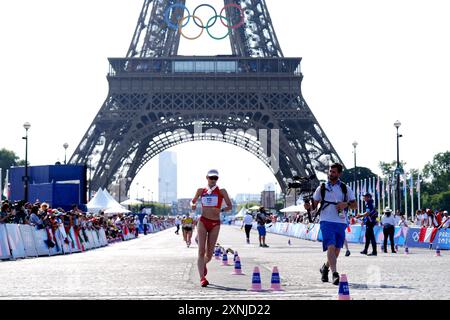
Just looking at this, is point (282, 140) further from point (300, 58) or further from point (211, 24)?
point (211, 24)

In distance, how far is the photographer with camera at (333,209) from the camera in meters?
14.5

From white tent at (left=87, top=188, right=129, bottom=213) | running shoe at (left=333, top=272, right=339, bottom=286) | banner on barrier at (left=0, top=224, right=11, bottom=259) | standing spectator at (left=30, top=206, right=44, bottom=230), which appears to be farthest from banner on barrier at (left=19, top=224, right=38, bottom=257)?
white tent at (left=87, top=188, right=129, bottom=213)

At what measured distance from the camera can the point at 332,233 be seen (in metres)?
14.5

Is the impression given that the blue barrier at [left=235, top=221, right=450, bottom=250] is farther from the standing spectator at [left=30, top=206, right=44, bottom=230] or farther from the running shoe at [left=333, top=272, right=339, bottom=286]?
the running shoe at [left=333, top=272, right=339, bottom=286]

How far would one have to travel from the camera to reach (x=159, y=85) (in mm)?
81750

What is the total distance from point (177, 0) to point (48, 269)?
64.7 m

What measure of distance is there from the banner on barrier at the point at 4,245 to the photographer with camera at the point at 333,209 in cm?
1240

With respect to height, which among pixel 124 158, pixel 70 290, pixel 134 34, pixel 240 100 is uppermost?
pixel 134 34

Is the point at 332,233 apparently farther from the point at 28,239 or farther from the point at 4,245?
the point at 28,239

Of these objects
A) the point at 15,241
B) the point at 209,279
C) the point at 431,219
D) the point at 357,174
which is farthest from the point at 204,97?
the point at 209,279

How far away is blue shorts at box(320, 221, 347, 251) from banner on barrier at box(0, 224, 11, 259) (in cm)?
1249
